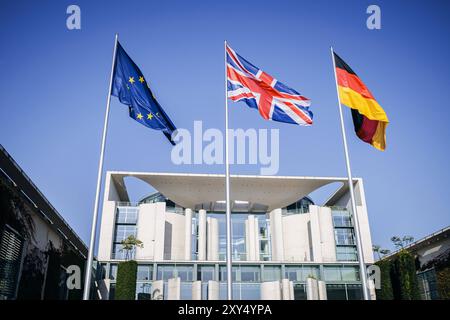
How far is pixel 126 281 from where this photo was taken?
34.5 metres

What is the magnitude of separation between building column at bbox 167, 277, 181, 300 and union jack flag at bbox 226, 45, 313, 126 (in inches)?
1192

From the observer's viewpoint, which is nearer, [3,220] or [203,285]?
[3,220]

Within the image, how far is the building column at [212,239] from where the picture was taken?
172 feet

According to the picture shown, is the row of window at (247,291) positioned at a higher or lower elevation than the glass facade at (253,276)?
lower

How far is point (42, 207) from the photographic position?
2803 cm

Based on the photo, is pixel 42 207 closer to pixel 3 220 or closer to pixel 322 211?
pixel 3 220

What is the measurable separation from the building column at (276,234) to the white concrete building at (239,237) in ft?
0.46

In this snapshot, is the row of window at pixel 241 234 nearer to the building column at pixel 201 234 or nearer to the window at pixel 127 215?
the window at pixel 127 215

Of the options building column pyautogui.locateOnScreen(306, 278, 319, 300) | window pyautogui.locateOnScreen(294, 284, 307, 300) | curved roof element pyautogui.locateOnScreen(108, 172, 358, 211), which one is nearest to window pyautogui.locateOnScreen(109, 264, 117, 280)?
curved roof element pyautogui.locateOnScreen(108, 172, 358, 211)

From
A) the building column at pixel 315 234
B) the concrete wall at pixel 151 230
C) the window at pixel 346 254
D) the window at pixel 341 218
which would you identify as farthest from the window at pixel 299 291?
the concrete wall at pixel 151 230

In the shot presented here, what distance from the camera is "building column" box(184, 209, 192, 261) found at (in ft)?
166

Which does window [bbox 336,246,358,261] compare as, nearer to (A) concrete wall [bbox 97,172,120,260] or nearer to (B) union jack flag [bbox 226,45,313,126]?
(A) concrete wall [bbox 97,172,120,260]
